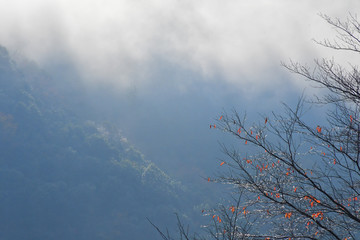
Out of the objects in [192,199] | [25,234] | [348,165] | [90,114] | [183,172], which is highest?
[90,114]

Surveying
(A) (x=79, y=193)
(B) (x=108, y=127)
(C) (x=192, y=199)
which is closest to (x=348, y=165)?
(A) (x=79, y=193)

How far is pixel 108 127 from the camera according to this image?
8412cm

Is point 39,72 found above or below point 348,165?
above

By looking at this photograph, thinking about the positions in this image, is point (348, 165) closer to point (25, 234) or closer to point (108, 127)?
point (25, 234)

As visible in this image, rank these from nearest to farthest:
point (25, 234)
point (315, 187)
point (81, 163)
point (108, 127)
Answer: point (315, 187) → point (25, 234) → point (81, 163) → point (108, 127)

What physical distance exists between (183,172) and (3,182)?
43.5 metres

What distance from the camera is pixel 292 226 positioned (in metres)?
6.00

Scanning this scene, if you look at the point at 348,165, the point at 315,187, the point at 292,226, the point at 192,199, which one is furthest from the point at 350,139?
the point at 192,199

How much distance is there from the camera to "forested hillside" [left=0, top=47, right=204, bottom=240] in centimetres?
4981

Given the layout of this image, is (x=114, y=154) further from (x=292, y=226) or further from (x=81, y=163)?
(x=292, y=226)

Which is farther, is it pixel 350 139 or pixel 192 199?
pixel 192 199

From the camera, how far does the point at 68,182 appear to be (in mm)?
59031

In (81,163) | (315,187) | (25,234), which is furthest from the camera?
(81,163)

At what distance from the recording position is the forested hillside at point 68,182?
49.8 metres
